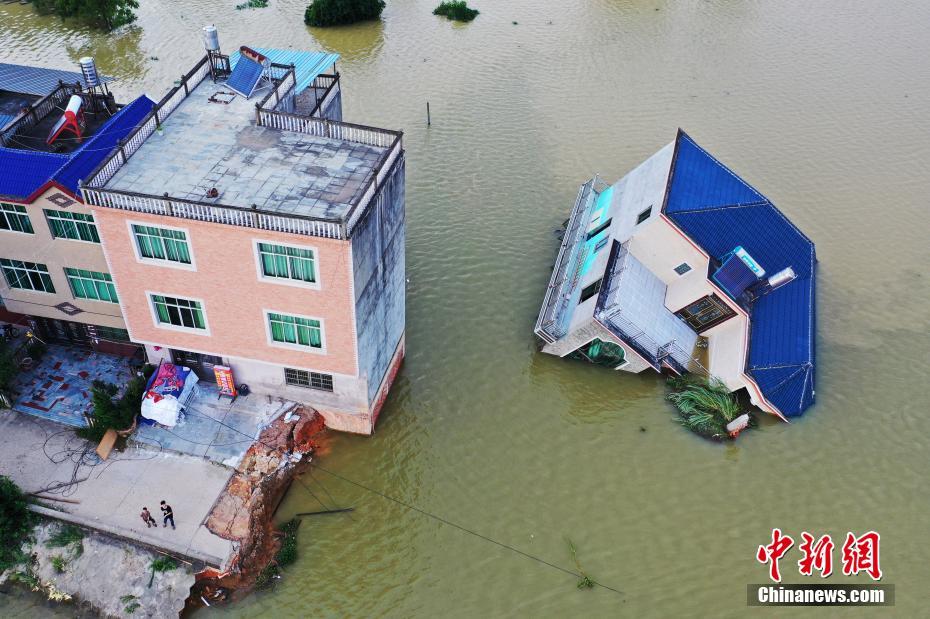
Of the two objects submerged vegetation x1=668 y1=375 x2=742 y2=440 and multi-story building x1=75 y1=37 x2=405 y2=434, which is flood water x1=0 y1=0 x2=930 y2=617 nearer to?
submerged vegetation x1=668 y1=375 x2=742 y2=440

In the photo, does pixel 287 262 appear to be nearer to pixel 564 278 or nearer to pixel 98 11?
pixel 564 278

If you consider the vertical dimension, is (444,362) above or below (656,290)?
below

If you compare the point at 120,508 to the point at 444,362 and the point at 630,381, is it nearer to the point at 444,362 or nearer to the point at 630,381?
the point at 444,362

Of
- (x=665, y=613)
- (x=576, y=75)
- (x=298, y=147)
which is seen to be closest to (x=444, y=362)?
(x=298, y=147)

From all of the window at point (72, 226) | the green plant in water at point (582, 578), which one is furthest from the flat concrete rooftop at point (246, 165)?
the green plant in water at point (582, 578)

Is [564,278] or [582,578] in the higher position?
[564,278]

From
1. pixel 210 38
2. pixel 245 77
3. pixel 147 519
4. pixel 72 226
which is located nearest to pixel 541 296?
pixel 245 77
